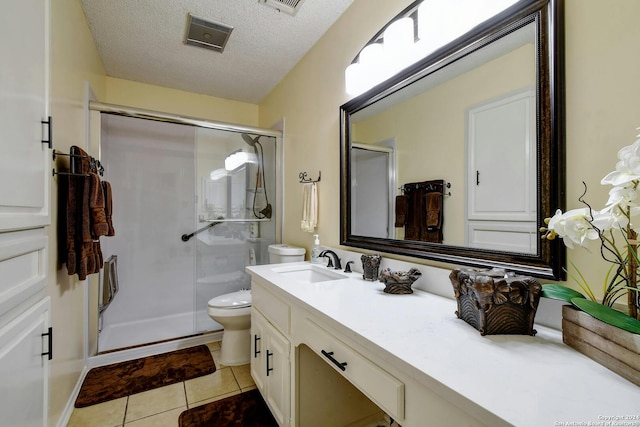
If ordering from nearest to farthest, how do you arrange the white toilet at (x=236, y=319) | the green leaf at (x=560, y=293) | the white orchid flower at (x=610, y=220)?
the white orchid flower at (x=610, y=220)
the green leaf at (x=560, y=293)
the white toilet at (x=236, y=319)

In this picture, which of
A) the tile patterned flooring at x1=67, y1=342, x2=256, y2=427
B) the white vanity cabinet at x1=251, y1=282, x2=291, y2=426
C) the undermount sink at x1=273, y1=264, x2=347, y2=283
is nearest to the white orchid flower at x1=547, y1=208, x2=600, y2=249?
the white vanity cabinet at x1=251, y1=282, x2=291, y2=426

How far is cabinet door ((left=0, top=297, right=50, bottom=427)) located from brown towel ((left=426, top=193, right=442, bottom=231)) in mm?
1493

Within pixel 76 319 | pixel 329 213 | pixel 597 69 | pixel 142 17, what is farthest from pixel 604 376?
pixel 142 17

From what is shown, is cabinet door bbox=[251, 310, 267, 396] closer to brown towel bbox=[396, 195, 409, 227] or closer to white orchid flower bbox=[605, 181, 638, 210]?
brown towel bbox=[396, 195, 409, 227]

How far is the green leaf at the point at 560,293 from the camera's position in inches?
28.6

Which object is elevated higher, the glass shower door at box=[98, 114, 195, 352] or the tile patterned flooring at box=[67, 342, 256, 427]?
the glass shower door at box=[98, 114, 195, 352]

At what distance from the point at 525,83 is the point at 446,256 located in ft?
2.17

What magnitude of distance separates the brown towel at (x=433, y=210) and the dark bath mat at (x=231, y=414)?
134cm

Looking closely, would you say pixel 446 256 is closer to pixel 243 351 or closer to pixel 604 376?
pixel 604 376

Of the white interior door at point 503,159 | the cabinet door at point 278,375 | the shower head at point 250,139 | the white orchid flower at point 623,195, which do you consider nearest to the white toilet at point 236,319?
the cabinet door at point 278,375

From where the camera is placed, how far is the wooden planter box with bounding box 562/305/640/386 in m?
0.57

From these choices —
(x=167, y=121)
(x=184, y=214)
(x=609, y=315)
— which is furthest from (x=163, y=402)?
(x=609, y=315)

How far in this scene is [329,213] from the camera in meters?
2.02

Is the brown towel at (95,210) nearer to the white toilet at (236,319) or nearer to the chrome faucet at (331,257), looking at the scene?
the white toilet at (236,319)
